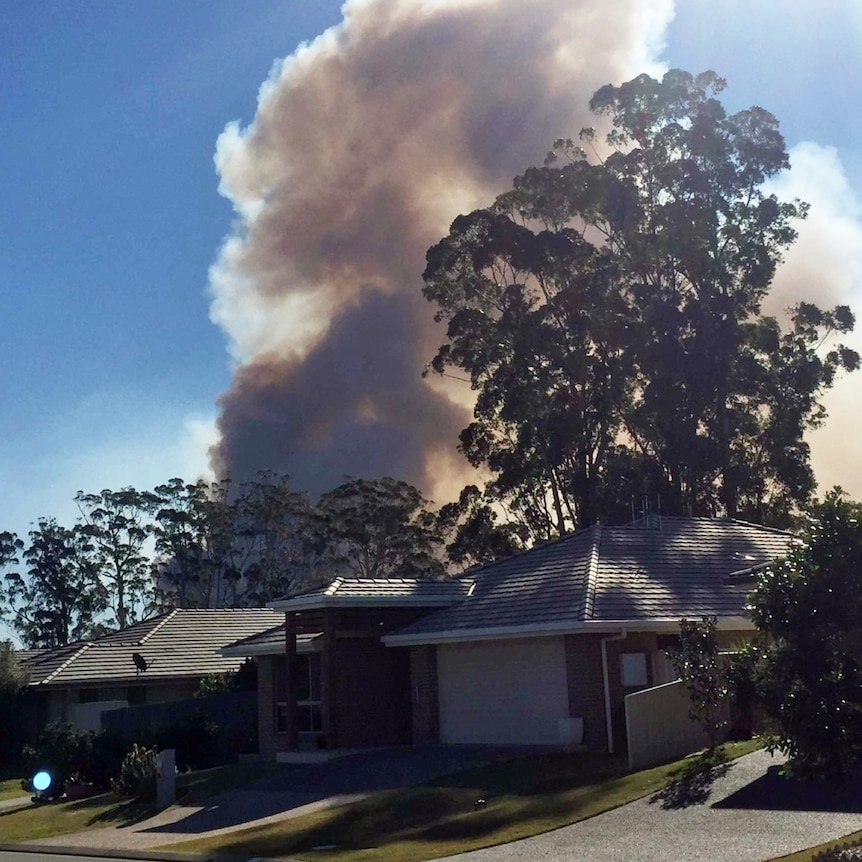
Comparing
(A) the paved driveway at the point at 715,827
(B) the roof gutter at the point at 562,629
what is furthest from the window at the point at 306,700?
(A) the paved driveway at the point at 715,827

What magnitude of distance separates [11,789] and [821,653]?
987 inches

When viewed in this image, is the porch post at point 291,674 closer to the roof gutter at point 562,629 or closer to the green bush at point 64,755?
the roof gutter at point 562,629

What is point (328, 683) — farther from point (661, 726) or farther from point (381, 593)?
point (661, 726)

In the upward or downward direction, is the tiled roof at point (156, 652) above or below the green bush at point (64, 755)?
above

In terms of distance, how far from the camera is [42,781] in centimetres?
2675

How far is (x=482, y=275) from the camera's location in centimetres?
4625

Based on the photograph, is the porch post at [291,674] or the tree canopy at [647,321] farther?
the tree canopy at [647,321]

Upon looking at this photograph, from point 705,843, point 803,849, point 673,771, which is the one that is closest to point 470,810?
point 673,771

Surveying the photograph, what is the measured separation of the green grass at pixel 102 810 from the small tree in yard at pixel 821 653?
564 inches

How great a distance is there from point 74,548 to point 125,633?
32.6 metres

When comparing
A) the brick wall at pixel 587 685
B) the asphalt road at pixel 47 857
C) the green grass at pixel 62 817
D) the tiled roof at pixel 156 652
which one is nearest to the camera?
the asphalt road at pixel 47 857

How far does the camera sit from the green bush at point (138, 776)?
24.4 metres

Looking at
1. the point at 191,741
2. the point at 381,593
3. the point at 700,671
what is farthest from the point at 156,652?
the point at 700,671

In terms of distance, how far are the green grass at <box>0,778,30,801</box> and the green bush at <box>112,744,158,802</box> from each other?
5373 millimetres
